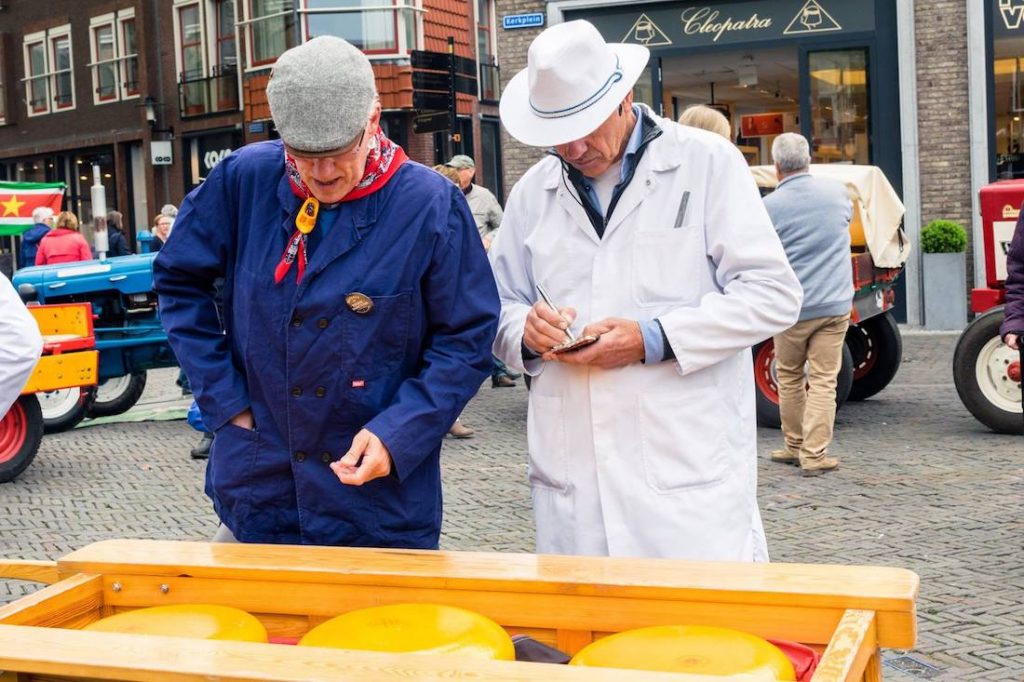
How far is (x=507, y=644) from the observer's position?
207cm

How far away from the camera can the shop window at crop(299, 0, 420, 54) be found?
26656mm

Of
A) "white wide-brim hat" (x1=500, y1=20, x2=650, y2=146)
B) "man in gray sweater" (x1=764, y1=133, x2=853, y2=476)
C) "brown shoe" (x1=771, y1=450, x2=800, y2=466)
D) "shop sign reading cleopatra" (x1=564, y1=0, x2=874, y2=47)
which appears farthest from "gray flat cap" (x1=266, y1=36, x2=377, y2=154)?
"shop sign reading cleopatra" (x1=564, y1=0, x2=874, y2=47)

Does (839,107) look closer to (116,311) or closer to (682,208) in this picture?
(116,311)

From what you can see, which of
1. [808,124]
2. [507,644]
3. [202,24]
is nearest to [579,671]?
[507,644]

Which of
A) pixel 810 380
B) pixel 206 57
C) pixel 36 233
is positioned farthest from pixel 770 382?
pixel 206 57

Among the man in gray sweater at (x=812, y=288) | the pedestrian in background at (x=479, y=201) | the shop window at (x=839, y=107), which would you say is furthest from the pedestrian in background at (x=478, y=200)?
the shop window at (x=839, y=107)

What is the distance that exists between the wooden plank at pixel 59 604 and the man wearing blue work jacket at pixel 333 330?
1.50 feet

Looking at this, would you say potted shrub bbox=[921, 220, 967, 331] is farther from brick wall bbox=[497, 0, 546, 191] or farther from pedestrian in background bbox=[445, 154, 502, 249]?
pedestrian in background bbox=[445, 154, 502, 249]

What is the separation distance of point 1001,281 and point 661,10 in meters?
8.81

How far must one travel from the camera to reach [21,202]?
15.1 metres

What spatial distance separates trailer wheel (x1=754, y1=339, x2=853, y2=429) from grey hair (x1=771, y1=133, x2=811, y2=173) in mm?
1623

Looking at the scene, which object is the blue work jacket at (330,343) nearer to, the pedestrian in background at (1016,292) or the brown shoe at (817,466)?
the pedestrian in background at (1016,292)

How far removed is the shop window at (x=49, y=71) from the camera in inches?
1419

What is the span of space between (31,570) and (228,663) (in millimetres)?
895
